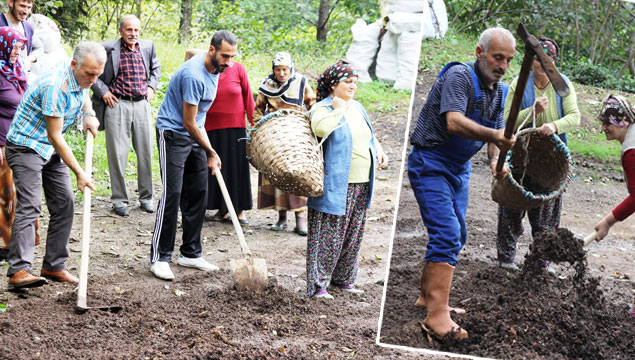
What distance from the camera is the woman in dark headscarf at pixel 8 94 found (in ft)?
14.6

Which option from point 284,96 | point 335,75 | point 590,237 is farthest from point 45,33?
point 590,237

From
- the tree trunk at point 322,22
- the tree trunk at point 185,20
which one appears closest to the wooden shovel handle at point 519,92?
the tree trunk at point 185,20

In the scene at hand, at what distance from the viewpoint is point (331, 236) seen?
4293 millimetres

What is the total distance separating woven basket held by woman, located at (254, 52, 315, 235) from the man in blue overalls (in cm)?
280

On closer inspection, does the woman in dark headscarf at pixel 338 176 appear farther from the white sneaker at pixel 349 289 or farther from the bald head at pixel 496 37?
the bald head at pixel 496 37

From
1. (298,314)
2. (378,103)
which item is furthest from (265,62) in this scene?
(298,314)

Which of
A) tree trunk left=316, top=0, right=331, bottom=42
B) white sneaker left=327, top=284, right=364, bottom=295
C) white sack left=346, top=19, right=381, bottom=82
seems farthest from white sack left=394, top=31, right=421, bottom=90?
tree trunk left=316, top=0, right=331, bottom=42

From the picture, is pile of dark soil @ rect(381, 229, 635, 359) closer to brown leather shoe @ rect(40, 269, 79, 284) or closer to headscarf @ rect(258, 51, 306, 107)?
brown leather shoe @ rect(40, 269, 79, 284)

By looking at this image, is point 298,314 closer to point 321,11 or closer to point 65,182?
point 65,182

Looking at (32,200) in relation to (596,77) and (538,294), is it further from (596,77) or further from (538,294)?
(596,77)

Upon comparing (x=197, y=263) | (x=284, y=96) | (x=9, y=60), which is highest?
(x=9, y=60)

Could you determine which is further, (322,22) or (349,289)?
(322,22)

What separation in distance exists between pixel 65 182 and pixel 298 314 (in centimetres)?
175

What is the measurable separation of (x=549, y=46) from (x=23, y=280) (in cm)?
326
